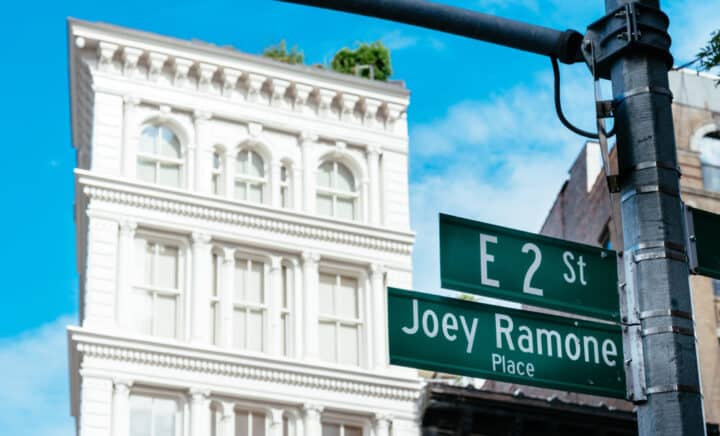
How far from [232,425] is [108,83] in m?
10.3

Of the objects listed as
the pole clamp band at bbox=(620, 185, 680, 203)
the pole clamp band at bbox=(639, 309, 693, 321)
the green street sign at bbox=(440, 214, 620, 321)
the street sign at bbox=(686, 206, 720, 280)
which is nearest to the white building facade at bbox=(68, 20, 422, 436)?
the green street sign at bbox=(440, 214, 620, 321)

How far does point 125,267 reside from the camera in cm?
3888

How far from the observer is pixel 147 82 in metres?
41.5

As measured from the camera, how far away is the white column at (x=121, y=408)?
120 ft

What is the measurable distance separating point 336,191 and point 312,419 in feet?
24.1

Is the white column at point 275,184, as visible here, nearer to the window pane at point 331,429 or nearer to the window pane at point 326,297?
the window pane at point 326,297

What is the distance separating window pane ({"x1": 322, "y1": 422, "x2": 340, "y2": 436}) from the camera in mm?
39500

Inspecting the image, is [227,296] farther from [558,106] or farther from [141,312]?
[558,106]

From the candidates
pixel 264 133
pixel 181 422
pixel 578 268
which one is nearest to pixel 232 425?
pixel 181 422

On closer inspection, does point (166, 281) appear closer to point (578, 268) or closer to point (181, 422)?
point (181, 422)

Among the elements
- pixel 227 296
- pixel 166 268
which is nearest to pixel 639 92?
pixel 227 296

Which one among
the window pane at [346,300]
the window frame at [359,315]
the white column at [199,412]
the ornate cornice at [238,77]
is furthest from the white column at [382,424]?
the ornate cornice at [238,77]

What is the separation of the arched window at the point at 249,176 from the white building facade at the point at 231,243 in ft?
0.13

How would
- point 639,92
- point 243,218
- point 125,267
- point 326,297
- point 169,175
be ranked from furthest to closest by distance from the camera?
point 326,297 < point 169,175 < point 243,218 < point 125,267 < point 639,92
